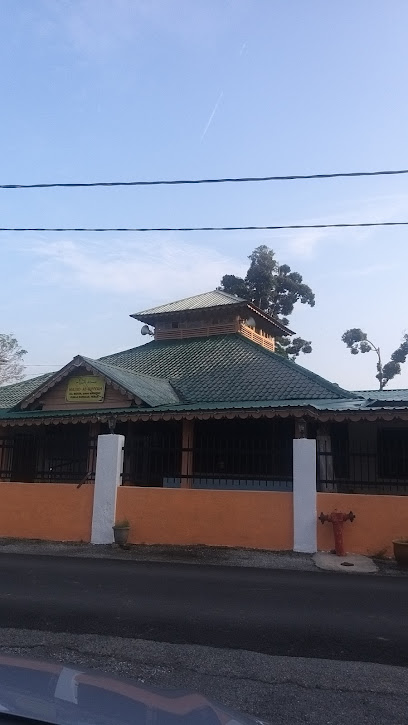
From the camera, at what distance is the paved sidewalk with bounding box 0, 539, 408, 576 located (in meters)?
9.46

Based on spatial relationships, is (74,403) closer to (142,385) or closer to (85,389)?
(85,389)

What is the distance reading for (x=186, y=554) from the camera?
1030cm

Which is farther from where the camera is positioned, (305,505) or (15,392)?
(15,392)

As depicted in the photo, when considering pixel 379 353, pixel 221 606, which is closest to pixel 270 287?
pixel 379 353

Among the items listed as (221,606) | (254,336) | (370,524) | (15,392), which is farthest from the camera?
(254,336)

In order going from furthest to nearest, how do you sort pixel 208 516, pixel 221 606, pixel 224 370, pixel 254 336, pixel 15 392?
pixel 254 336 < pixel 15 392 < pixel 224 370 < pixel 208 516 < pixel 221 606

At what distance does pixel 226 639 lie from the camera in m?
5.44

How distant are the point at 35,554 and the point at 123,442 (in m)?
2.72

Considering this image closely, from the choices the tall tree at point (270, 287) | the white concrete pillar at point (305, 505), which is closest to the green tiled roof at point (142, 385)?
the white concrete pillar at point (305, 505)

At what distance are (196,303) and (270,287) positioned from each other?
637 inches

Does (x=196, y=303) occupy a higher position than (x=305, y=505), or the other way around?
(x=196, y=303)

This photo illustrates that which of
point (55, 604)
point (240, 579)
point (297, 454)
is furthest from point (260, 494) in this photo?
point (55, 604)

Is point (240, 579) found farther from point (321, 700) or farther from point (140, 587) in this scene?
point (321, 700)

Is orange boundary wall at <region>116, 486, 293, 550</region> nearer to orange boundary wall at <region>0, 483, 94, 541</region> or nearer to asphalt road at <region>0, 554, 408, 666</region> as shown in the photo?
orange boundary wall at <region>0, 483, 94, 541</region>
